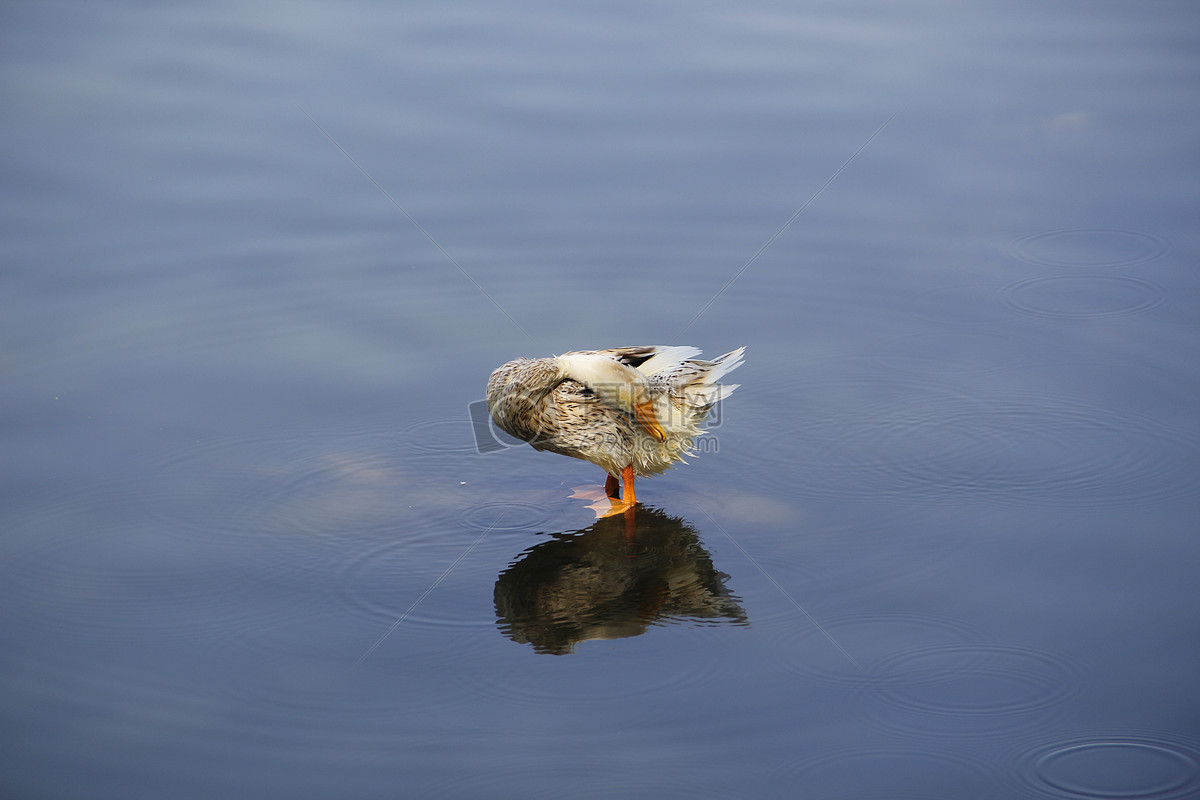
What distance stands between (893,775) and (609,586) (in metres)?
1.65

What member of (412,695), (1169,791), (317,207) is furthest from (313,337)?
(1169,791)

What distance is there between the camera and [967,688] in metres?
4.41

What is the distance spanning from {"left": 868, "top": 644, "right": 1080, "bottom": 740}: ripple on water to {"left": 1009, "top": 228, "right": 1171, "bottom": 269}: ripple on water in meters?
4.07

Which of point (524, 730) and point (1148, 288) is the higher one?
point (1148, 288)

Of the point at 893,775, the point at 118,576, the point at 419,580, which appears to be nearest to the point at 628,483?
the point at 419,580

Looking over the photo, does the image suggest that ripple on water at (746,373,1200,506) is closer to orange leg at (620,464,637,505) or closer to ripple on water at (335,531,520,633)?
orange leg at (620,464,637,505)

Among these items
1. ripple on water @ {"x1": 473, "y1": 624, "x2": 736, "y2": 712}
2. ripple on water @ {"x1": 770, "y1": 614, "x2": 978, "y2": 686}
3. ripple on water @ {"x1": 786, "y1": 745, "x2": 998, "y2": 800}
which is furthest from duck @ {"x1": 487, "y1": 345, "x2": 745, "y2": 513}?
ripple on water @ {"x1": 786, "y1": 745, "x2": 998, "y2": 800}

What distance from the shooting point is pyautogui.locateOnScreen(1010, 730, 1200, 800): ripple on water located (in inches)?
155

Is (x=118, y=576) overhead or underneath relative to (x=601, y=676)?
overhead

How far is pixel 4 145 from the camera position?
9109mm

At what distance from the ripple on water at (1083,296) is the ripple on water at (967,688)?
3.42 meters

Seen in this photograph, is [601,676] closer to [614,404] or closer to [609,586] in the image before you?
[609,586]

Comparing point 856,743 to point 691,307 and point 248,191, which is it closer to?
point 691,307

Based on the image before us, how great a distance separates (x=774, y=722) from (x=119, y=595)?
2.94 metres
